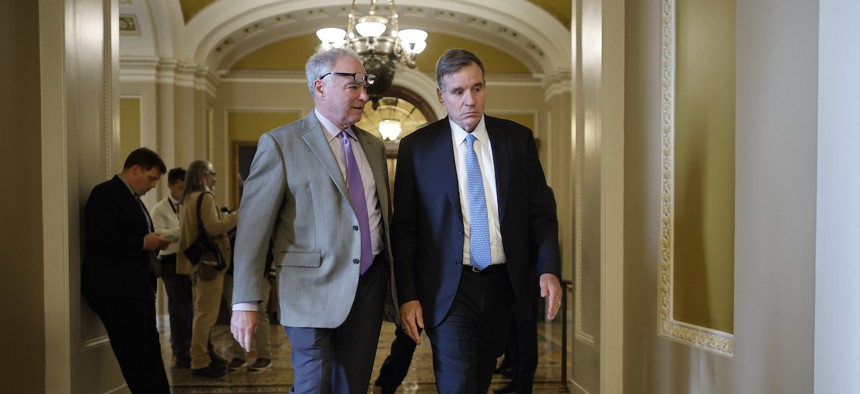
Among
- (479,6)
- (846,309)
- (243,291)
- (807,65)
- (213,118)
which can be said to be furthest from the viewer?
(213,118)

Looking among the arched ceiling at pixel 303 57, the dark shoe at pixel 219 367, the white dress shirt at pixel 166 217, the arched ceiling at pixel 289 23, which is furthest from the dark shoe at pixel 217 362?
the arched ceiling at pixel 303 57

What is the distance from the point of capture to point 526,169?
2.90 metres

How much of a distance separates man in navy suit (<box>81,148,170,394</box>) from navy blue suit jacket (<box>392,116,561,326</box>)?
1.80 meters

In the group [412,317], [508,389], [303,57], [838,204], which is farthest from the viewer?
[303,57]

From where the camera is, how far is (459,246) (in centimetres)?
274

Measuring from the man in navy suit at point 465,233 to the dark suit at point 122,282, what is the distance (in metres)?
1.80

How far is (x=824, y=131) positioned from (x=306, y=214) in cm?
160

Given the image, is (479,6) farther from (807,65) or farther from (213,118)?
(807,65)

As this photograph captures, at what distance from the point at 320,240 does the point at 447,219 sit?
45cm

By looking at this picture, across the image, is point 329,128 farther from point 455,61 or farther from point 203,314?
point 203,314

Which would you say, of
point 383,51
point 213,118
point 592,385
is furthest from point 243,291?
point 213,118

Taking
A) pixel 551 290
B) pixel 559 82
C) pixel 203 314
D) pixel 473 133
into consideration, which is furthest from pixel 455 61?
pixel 559 82

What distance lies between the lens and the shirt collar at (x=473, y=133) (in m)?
2.88

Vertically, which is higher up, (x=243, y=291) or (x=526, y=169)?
(x=526, y=169)
